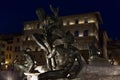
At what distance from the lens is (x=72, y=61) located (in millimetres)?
8055

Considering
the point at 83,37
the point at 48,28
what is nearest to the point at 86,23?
the point at 83,37

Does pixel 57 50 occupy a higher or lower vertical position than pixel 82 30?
lower

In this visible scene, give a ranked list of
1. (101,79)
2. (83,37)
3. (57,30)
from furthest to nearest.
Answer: (83,37) → (57,30) → (101,79)

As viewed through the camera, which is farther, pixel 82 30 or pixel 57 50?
pixel 82 30

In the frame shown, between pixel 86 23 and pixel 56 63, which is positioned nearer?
pixel 56 63

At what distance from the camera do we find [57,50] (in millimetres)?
8477

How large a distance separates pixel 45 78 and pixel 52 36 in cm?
211

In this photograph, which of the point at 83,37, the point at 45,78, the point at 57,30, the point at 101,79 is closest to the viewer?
the point at 45,78

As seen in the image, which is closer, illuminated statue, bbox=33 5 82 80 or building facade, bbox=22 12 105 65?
illuminated statue, bbox=33 5 82 80

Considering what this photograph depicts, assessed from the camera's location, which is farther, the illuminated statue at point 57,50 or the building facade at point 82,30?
the building facade at point 82,30

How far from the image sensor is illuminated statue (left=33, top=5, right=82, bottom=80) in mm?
7969

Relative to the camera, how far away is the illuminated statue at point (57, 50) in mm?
7969

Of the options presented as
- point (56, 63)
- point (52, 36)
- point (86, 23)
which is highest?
point (86, 23)

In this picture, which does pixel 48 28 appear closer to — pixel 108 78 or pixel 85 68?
pixel 85 68
